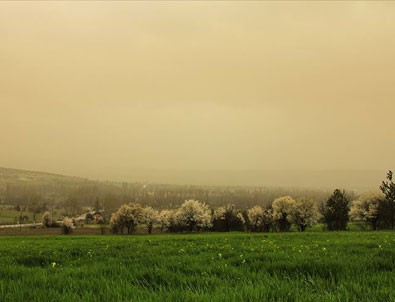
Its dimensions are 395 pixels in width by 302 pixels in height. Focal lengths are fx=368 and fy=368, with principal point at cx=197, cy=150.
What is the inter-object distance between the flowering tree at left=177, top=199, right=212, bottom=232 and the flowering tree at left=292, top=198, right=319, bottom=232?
90.8ft

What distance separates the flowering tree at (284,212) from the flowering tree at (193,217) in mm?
21782

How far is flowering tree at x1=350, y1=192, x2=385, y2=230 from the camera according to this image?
93.7 metres

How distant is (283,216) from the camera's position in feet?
347

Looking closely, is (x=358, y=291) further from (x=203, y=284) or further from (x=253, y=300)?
(x=203, y=284)

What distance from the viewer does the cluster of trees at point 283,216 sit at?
88312mm

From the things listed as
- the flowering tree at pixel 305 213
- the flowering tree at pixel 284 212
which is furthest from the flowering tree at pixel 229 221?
the flowering tree at pixel 305 213

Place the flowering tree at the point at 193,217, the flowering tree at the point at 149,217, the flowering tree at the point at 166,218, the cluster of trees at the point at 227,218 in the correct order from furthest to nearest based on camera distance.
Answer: the flowering tree at the point at 149,217, the flowering tree at the point at 166,218, the flowering tree at the point at 193,217, the cluster of trees at the point at 227,218

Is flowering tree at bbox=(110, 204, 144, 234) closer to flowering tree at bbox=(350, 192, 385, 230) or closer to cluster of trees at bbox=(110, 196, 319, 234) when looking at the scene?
cluster of trees at bbox=(110, 196, 319, 234)

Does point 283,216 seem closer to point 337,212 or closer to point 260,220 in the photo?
point 260,220

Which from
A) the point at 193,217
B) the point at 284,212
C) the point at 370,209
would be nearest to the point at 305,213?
the point at 284,212

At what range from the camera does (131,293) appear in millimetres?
5328

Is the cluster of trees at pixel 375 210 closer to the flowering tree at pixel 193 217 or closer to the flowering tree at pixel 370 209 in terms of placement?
the flowering tree at pixel 370 209

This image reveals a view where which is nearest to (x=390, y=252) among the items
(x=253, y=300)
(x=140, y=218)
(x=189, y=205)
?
(x=253, y=300)

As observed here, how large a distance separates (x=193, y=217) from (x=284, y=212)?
93.9ft
